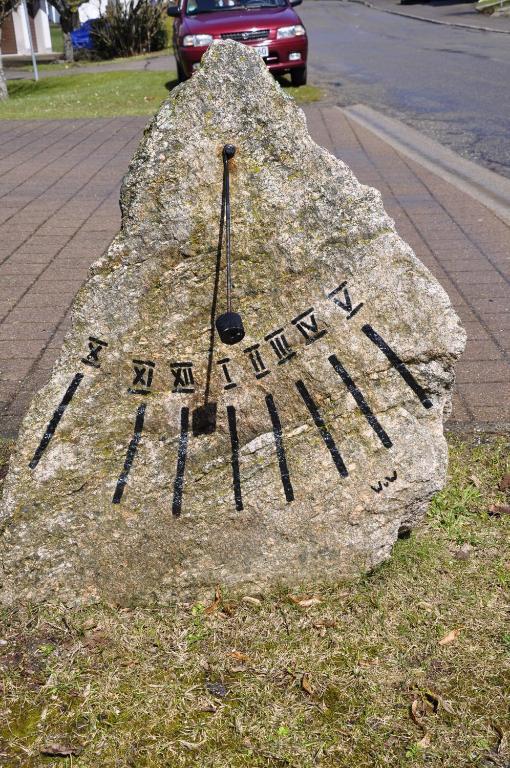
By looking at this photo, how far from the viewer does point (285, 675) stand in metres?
2.67

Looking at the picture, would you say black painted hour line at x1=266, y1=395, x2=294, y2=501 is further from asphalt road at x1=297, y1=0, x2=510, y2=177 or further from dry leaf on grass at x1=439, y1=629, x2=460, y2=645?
asphalt road at x1=297, y1=0, x2=510, y2=177

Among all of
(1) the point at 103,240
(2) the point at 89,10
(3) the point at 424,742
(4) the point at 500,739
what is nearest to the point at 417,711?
(3) the point at 424,742

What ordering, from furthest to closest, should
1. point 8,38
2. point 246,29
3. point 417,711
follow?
point 8,38 → point 246,29 → point 417,711

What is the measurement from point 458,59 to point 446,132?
864 centimetres

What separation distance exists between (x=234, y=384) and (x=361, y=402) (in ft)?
1.43

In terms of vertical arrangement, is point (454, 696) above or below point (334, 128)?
below

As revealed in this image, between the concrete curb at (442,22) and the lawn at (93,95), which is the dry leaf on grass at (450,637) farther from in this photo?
the concrete curb at (442,22)

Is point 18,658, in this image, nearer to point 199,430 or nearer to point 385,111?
point 199,430

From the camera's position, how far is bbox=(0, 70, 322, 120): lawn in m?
13.6

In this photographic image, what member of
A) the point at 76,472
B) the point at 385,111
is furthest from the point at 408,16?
the point at 76,472

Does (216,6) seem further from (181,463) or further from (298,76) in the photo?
(181,463)

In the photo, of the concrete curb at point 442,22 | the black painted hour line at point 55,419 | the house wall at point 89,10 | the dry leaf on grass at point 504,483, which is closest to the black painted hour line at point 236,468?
the black painted hour line at point 55,419

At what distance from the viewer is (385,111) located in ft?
40.6

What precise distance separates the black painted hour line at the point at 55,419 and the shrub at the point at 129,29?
24839mm
